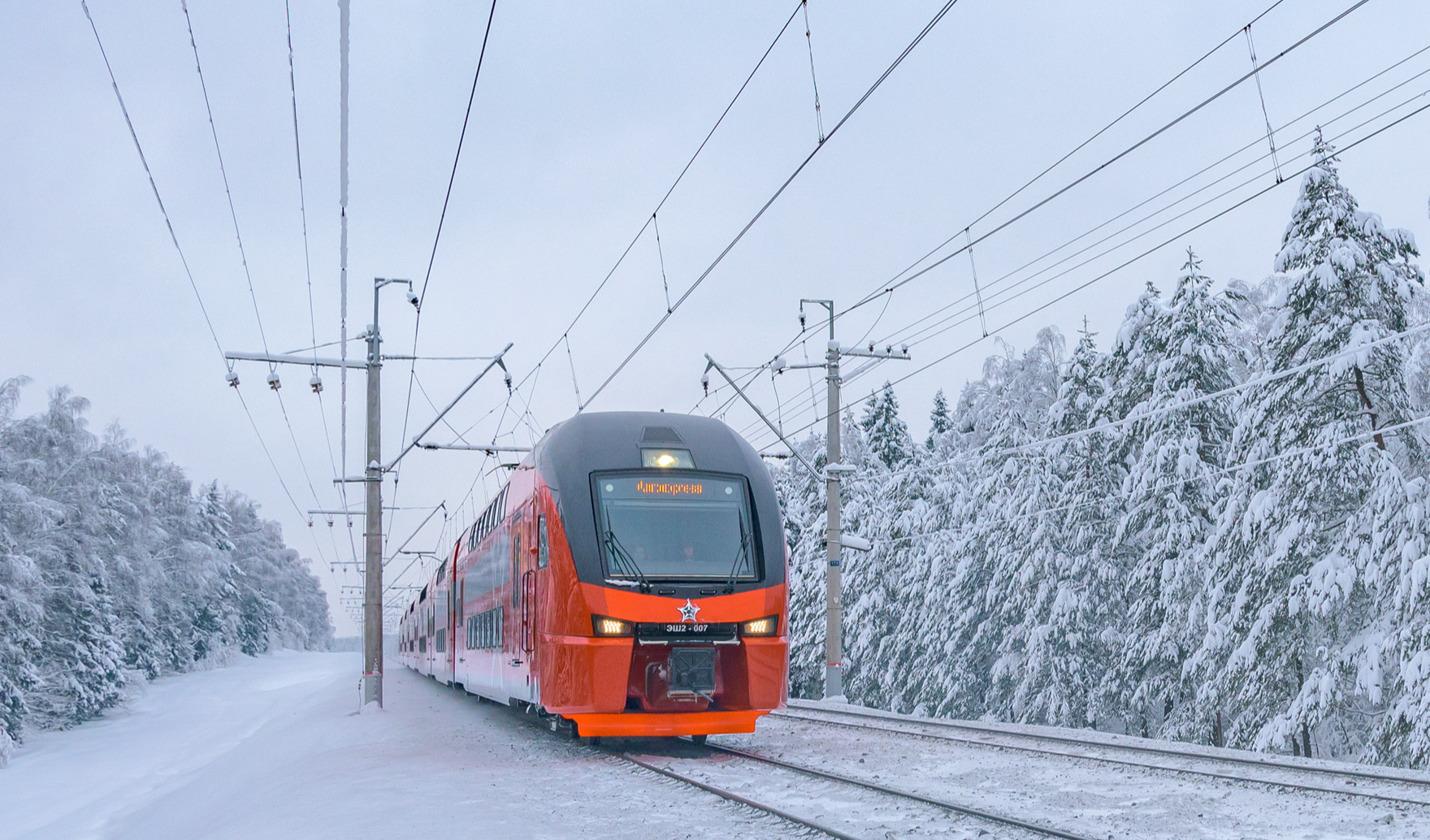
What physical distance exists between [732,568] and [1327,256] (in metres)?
13.4

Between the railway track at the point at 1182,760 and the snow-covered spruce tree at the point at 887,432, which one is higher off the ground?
the snow-covered spruce tree at the point at 887,432

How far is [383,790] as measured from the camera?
10.9 m

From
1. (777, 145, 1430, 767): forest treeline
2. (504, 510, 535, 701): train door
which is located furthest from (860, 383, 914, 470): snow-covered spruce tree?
(504, 510, 535, 701): train door

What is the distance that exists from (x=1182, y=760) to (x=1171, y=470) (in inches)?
619

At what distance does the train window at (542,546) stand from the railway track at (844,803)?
118 inches

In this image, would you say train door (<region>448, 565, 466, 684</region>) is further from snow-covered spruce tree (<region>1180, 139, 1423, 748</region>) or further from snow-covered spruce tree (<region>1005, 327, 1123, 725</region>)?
snow-covered spruce tree (<region>1180, 139, 1423, 748</region>)

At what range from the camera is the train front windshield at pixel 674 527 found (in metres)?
13.5

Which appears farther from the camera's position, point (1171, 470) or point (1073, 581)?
point (1073, 581)

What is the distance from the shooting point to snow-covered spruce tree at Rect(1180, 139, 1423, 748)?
20.2m

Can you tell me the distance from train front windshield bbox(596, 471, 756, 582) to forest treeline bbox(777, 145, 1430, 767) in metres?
6.18

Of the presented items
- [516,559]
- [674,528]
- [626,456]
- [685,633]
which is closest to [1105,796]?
[685,633]

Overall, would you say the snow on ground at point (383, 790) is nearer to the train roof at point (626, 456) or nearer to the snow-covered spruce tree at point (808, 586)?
the train roof at point (626, 456)

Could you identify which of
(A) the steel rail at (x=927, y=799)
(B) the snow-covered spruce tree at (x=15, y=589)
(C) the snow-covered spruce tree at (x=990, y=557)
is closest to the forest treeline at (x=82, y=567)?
(B) the snow-covered spruce tree at (x=15, y=589)

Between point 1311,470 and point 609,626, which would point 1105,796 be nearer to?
point 609,626
